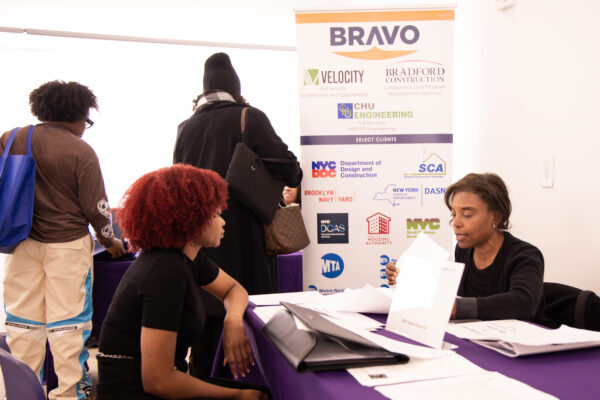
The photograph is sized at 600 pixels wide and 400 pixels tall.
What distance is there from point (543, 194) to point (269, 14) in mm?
3359

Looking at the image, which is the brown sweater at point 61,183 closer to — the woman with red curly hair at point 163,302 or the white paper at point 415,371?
the woman with red curly hair at point 163,302

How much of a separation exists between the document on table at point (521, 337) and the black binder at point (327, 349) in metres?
0.24

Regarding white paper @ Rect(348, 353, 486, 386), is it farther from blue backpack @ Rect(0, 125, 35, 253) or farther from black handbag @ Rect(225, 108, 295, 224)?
blue backpack @ Rect(0, 125, 35, 253)

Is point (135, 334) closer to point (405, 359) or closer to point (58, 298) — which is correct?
point (405, 359)

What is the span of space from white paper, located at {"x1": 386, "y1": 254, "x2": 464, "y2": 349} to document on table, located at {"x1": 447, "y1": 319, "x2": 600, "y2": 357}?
0.34 feet

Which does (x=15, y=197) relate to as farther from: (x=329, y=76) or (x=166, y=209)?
(x=329, y=76)

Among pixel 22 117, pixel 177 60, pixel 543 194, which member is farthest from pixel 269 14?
pixel 543 194

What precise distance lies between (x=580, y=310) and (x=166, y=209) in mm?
1318

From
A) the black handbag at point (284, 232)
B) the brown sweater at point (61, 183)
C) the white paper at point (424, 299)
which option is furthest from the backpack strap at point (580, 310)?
the brown sweater at point (61, 183)

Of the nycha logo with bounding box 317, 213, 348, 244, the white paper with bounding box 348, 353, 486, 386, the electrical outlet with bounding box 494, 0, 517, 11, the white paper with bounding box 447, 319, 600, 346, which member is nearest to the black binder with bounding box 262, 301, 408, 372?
the white paper with bounding box 348, 353, 486, 386

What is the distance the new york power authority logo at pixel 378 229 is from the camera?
8.96 feet

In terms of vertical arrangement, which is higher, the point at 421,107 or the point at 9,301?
the point at 421,107

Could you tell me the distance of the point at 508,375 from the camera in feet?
3.00

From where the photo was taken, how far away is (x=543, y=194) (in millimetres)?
2303
